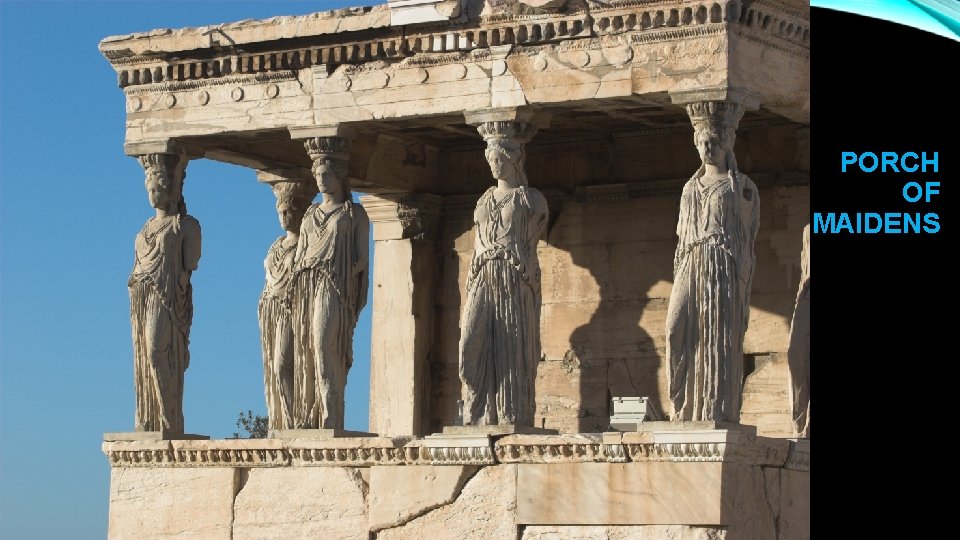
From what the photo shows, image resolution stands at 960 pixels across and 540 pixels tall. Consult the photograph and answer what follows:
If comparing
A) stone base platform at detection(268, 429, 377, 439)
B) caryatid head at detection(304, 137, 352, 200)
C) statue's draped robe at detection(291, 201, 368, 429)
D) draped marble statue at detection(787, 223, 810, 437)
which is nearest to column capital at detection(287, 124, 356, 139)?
caryatid head at detection(304, 137, 352, 200)

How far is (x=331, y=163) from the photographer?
20.8m

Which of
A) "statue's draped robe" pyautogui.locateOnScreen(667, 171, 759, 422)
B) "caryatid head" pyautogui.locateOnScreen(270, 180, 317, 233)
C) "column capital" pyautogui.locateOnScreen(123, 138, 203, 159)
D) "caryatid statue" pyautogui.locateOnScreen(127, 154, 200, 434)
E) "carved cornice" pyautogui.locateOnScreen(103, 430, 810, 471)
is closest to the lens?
"carved cornice" pyautogui.locateOnScreen(103, 430, 810, 471)

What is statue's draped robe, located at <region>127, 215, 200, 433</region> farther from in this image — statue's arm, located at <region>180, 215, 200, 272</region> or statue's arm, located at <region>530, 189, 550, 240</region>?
statue's arm, located at <region>530, 189, 550, 240</region>

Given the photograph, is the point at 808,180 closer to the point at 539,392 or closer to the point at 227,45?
the point at 539,392

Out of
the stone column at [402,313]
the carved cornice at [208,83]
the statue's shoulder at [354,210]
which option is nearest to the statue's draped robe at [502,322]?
the statue's shoulder at [354,210]

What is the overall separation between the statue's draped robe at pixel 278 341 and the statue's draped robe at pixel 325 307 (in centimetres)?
17

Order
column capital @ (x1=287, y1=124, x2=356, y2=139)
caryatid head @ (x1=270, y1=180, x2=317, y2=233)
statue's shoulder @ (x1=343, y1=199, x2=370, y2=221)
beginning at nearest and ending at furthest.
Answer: statue's shoulder @ (x1=343, y1=199, x2=370, y2=221), column capital @ (x1=287, y1=124, x2=356, y2=139), caryatid head @ (x1=270, y1=180, x2=317, y2=233)

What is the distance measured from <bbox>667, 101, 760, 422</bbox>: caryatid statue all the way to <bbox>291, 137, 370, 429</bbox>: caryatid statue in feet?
8.87

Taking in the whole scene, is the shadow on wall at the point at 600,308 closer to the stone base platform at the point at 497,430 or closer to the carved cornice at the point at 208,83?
the stone base platform at the point at 497,430

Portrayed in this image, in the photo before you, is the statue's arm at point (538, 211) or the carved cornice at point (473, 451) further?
the statue's arm at point (538, 211)

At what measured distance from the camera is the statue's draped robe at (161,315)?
21.5 metres

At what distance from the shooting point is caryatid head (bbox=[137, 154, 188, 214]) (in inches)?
850
